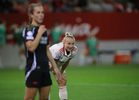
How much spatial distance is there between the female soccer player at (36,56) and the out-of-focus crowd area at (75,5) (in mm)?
15221

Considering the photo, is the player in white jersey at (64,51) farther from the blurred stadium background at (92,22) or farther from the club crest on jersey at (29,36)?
the blurred stadium background at (92,22)

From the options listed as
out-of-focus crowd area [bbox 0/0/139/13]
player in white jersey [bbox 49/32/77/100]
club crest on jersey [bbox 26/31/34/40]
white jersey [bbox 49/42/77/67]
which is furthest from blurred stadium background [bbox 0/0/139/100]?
club crest on jersey [bbox 26/31/34/40]

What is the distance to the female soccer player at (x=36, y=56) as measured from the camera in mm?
4616

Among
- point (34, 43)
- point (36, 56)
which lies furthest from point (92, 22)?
point (34, 43)

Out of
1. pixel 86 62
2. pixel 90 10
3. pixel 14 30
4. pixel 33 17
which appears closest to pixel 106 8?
pixel 90 10

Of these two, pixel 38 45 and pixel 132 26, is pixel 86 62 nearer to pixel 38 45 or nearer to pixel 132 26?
pixel 132 26

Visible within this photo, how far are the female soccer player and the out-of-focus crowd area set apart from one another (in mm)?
15221

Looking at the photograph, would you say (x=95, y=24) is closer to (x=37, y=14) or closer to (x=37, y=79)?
(x=37, y=14)

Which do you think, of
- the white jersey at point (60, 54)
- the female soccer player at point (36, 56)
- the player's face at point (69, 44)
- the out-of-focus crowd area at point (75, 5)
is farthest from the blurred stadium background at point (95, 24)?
the female soccer player at point (36, 56)

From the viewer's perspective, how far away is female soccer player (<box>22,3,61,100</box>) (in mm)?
4616

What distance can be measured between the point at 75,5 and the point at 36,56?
1764cm

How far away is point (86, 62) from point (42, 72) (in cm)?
1713

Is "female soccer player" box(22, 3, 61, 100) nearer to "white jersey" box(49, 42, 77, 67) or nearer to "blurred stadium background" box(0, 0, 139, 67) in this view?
"white jersey" box(49, 42, 77, 67)

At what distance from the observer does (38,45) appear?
4656 mm
